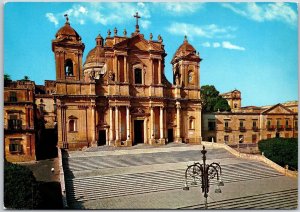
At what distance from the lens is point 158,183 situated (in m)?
10.4

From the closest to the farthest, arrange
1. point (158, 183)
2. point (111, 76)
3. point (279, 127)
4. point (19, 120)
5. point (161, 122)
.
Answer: point (158, 183) < point (19, 120) < point (111, 76) < point (161, 122) < point (279, 127)

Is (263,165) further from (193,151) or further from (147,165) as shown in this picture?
(147,165)

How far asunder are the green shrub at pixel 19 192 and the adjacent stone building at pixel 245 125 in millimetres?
15823

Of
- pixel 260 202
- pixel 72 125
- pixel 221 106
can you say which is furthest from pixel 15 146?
pixel 221 106

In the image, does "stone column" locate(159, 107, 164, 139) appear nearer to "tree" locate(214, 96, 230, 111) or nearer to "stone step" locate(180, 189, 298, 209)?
"stone step" locate(180, 189, 298, 209)

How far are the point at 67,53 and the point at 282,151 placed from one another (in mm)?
14024

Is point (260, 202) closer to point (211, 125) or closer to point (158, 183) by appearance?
point (158, 183)

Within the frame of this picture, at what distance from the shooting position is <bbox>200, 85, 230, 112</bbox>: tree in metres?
27.8

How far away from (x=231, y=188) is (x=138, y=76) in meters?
9.62

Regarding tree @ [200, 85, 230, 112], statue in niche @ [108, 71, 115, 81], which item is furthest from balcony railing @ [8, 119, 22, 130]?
tree @ [200, 85, 230, 112]

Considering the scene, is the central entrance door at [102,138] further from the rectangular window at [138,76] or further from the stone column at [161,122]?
the rectangular window at [138,76]

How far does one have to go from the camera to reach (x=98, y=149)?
582 inches

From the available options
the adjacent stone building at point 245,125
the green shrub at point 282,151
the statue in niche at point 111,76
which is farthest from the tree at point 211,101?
the statue in niche at point 111,76

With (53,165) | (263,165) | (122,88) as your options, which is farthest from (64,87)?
(263,165)
